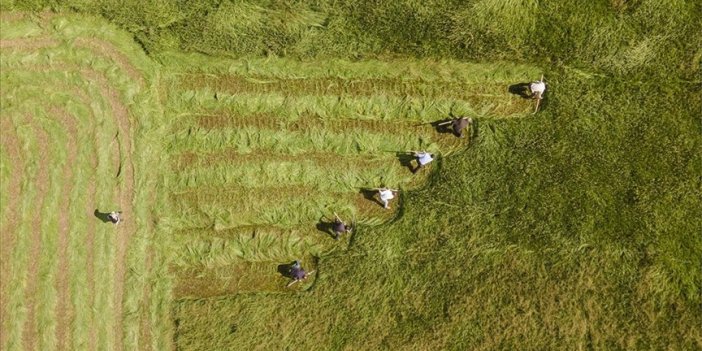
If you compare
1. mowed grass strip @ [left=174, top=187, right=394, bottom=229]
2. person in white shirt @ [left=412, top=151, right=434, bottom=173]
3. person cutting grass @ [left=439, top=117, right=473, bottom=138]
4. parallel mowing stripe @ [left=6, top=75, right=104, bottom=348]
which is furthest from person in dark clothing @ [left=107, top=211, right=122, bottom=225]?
person cutting grass @ [left=439, top=117, right=473, bottom=138]

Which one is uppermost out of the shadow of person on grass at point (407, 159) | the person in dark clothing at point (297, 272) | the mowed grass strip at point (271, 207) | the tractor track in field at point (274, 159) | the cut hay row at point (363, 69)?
the cut hay row at point (363, 69)

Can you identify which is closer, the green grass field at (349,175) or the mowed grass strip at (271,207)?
the green grass field at (349,175)

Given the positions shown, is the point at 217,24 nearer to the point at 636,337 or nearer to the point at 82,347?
the point at 82,347

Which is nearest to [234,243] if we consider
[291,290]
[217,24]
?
[291,290]

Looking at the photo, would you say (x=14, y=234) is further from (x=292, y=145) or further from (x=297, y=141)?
(x=297, y=141)

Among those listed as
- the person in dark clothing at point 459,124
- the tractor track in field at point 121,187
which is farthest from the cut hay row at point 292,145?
the tractor track in field at point 121,187

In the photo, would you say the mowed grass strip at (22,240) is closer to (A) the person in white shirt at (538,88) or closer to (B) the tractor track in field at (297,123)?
(B) the tractor track in field at (297,123)
